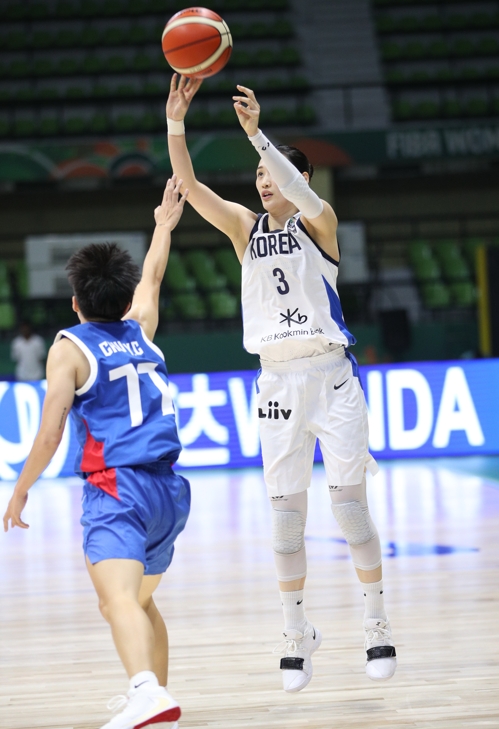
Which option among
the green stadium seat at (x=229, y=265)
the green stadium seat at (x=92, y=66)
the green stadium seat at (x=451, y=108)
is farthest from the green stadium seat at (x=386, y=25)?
the green stadium seat at (x=229, y=265)

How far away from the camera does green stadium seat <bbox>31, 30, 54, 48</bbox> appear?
56.9 ft

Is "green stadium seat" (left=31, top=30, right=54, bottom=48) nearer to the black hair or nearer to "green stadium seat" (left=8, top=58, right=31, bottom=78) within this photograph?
"green stadium seat" (left=8, top=58, right=31, bottom=78)

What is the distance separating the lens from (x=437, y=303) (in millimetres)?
14398

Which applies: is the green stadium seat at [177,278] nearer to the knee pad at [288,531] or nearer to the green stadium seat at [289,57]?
the green stadium seat at [289,57]

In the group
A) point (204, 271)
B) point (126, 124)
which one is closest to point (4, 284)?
point (204, 271)

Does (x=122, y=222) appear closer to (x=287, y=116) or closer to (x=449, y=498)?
(x=287, y=116)

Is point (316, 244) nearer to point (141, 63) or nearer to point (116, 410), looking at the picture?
point (116, 410)

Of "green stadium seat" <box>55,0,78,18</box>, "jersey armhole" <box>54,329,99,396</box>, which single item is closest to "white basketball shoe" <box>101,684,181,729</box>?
"jersey armhole" <box>54,329,99,396</box>

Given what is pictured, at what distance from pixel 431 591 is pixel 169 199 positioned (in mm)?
2432

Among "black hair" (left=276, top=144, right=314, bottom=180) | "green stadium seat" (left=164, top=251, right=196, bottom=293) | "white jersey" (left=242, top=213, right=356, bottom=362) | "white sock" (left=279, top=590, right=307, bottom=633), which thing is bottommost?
"white sock" (left=279, top=590, right=307, bottom=633)

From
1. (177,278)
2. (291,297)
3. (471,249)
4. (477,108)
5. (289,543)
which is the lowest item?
(289,543)

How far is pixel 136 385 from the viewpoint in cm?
274

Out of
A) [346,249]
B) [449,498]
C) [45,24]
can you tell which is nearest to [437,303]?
[346,249]

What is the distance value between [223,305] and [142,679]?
38.2 feet
